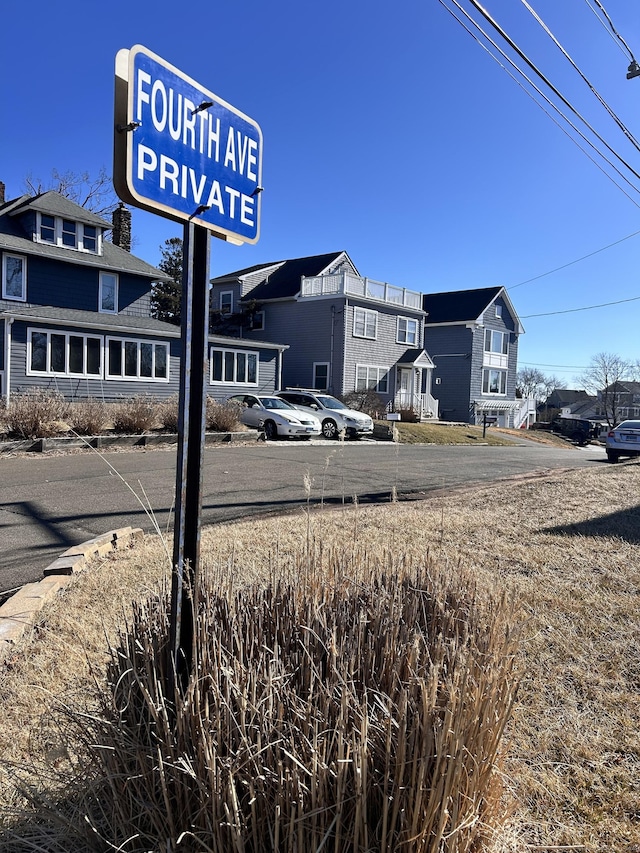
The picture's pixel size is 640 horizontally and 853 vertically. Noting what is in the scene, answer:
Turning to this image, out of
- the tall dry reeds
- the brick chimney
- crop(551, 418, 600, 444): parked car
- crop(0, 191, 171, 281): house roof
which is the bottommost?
crop(551, 418, 600, 444): parked car

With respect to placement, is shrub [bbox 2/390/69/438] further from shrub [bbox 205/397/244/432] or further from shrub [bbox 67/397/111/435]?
shrub [bbox 205/397/244/432]

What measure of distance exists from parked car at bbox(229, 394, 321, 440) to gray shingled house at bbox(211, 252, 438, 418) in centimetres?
1068

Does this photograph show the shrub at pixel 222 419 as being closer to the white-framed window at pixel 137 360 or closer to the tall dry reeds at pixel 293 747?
the white-framed window at pixel 137 360

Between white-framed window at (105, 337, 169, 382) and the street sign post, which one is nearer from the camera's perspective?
the street sign post

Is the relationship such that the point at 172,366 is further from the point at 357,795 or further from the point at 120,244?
the point at 357,795

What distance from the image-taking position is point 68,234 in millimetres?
25172

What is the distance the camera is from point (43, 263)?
2372 cm

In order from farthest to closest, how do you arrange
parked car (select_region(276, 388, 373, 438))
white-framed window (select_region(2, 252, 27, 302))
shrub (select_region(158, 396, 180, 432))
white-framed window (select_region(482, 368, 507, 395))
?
1. white-framed window (select_region(482, 368, 507, 395))
2. parked car (select_region(276, 388, 373, 438))
3. white-framed window (select_region(2, 252, 27, 302))
4. shrub (select_region(158, 396, 180, 432))

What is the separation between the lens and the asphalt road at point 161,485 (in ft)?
20.5

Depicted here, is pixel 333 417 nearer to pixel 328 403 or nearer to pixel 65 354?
pixel 328 403

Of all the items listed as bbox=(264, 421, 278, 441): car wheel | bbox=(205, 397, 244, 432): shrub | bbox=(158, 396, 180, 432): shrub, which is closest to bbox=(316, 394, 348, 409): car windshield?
bbox=(264, 421, 278, 441): car wheel

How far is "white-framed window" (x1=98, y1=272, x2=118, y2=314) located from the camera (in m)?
25.7

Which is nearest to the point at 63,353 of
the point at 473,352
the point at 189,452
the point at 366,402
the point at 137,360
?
the point at 137,360

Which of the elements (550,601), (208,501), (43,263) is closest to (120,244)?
(43,263)
